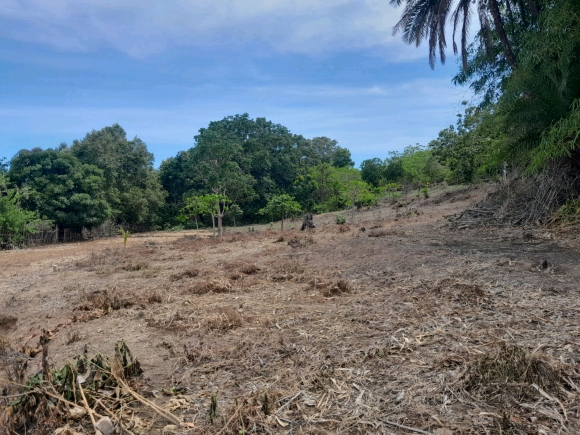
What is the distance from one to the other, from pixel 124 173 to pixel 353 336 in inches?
1310

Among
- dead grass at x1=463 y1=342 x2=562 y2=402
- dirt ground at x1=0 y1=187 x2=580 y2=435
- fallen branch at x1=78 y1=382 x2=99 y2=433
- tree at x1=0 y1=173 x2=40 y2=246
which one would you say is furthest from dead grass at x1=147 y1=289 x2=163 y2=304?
tree at x1=0 y1=173 x2=40 y2=246

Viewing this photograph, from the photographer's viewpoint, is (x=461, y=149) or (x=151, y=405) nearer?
(x=151, y=405)

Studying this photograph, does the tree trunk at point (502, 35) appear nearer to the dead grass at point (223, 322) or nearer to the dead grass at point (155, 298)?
the dead grass at point (223, 322)

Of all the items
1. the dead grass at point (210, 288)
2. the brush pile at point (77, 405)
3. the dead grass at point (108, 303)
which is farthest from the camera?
the dead grass at point (210, 288)

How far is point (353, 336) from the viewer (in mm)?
4016

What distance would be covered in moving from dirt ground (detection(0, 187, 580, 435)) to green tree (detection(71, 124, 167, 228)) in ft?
80.1

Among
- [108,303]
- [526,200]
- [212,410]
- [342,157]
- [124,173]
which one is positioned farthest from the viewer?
[342,157]

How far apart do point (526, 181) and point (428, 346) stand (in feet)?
32.3

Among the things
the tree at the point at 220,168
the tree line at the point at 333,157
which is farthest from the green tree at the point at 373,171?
the tree at the point at 220,168

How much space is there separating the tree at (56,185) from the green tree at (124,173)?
4408 mm

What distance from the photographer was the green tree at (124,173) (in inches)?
1225

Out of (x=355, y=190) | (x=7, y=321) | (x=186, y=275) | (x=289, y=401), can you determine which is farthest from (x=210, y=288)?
(x=355, y=190)

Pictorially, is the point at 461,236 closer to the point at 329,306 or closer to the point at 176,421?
the point at 329,306

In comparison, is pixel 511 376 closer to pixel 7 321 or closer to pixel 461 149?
pixel 7 321
